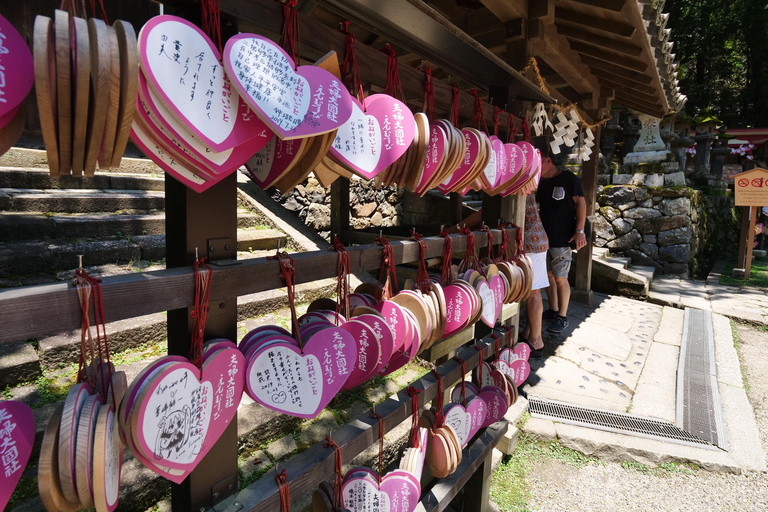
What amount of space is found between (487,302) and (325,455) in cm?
98

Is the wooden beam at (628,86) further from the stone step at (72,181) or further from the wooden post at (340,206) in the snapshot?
the stone step at (72,181)

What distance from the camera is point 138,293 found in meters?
0.94

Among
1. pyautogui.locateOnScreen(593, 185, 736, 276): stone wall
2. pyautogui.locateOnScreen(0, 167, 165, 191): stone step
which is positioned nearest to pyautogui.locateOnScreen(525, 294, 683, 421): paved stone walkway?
pyautogui.locateOnScreen(593, 185, 736, 276): stone wall

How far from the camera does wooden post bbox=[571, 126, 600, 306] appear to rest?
6180mm

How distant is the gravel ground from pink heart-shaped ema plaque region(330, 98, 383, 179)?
103 inches

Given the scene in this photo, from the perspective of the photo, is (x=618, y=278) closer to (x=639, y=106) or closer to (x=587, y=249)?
(x=587, y=249)

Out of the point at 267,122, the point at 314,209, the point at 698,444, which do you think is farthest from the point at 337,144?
the point at 314,209

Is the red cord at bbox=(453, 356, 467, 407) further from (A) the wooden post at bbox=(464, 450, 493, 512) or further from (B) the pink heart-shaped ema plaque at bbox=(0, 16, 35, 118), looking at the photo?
(B) the pink heart-shaped ema plaque at bbox=(0, 16, 35, 118)

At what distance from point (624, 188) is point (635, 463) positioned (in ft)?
21.7

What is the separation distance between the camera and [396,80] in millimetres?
1531

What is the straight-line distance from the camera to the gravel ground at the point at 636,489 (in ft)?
8.95

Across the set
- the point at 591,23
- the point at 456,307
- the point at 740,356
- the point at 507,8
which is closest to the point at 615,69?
the point at 591,23

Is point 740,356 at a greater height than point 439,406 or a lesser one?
lesser

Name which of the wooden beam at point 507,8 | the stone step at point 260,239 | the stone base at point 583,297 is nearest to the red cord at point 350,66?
the wooden beam at point 507,8
